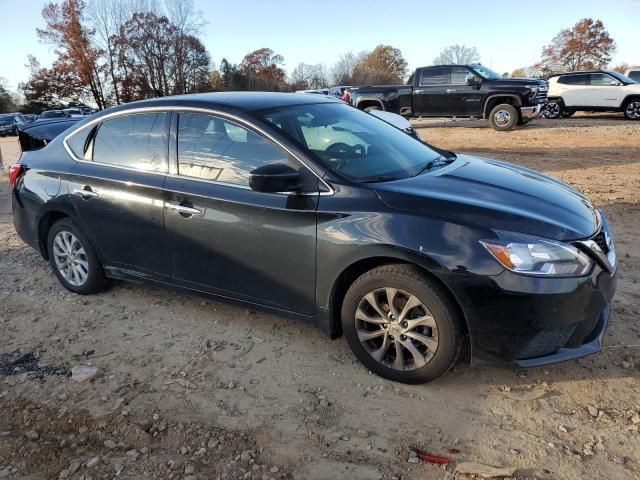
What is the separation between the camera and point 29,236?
475 cm

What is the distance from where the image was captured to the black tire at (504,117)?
50.7 feet

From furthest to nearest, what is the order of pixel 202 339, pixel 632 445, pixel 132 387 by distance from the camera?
1. pixel 202 339
2. pixel 132 387
3. pixel 632 445

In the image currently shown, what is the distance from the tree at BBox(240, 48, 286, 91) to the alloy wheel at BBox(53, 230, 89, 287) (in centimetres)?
6966

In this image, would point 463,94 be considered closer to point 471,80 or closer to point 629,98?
point 471,80

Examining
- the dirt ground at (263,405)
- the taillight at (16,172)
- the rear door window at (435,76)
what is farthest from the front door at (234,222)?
the rear door window at (435,76)

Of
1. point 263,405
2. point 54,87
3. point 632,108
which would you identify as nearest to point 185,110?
point 263,405

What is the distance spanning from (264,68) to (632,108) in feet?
216

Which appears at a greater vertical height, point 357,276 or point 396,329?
point 357,276

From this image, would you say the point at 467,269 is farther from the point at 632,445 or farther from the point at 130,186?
the point at 130,186

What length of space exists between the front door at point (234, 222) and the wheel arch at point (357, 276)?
148mm

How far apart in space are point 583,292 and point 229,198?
2.15m

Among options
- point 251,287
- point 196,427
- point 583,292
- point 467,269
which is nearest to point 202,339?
point 251,287

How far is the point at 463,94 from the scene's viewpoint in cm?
1600

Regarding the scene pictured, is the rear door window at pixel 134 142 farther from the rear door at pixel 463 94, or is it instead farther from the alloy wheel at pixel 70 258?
the rear door at pixel 463 94
